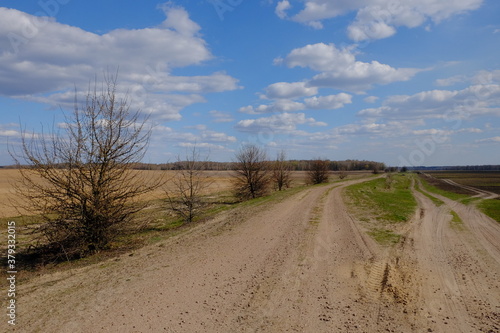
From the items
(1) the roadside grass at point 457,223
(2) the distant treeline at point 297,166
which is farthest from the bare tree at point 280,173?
(1) the roadside grass at point 457,223

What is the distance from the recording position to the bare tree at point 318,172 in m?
51.9

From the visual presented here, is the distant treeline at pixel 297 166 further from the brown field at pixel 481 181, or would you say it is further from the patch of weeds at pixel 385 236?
the brown field at pixel 481 181

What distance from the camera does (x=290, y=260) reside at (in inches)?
357

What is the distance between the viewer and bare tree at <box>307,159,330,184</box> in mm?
51881

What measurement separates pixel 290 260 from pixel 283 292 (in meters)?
2.23

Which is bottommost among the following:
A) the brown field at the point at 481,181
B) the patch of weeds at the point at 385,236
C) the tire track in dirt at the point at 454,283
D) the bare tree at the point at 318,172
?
the brown field at the point at 481,181

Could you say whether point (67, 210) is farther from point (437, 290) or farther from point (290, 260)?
point (437, 290)

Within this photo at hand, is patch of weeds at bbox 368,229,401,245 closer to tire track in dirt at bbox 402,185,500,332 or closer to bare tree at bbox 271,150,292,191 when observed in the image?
tire track in dirt at bbox 402,185,500,332

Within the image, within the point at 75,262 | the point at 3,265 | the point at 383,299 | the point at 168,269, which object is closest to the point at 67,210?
the point at 75,262

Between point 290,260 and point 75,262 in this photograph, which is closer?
point 290,260

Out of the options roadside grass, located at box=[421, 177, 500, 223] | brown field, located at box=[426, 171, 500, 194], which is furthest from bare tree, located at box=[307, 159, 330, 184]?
brown field, located at box=[426, 171, 500, 194]

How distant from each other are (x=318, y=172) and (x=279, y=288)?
151ft

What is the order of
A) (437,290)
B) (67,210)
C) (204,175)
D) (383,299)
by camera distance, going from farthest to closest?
(204,175), (67,210), (437,290), (383,299)

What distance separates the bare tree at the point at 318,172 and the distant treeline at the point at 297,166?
2.11 m
